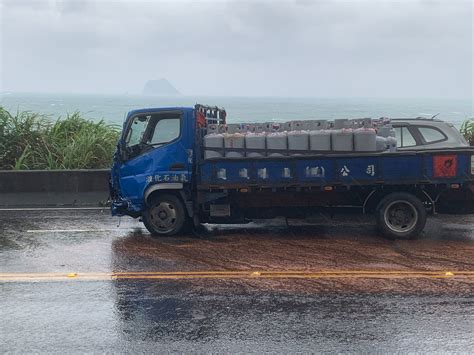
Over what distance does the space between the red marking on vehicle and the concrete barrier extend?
24.9 ft

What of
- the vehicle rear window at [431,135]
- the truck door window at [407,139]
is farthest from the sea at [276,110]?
the truck door window at [407,139]

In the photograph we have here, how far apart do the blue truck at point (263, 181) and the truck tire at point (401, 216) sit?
0.02m

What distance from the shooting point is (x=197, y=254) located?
861 centimetres

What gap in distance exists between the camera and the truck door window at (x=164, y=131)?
390 inches

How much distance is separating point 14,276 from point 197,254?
2.47m

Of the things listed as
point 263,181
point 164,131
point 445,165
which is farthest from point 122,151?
point 445,165

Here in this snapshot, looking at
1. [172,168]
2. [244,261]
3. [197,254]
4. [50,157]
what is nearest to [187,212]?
[172,168]

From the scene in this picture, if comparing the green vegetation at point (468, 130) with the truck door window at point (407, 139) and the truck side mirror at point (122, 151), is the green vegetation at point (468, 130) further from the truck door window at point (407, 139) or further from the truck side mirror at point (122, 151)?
the truck side mirror at point (122, 151)

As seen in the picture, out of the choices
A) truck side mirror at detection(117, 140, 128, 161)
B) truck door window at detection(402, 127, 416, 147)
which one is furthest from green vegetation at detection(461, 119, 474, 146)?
truck side mirror at detection(117, 140, 128, 161)

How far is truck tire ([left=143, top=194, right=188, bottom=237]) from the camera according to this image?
995 cm

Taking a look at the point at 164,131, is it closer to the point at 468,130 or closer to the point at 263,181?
the point at 263,181

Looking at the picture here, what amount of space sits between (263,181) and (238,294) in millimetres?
3288

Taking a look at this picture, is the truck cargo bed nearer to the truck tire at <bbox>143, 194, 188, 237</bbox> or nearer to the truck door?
the truck door

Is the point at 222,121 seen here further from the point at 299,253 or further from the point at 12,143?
the point at 12,143
